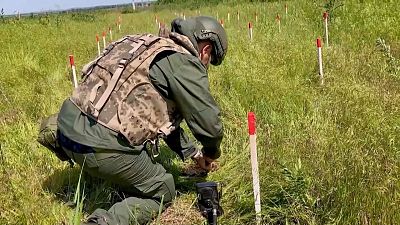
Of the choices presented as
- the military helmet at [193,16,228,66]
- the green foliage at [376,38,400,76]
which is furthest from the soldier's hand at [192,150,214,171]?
the green foliage at [376,38,400,76]

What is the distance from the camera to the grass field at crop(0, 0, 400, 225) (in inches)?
101

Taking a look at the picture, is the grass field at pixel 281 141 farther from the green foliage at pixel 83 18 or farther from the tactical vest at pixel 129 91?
the green foliage at pixel 83 18

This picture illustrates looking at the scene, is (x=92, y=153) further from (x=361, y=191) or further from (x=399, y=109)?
(x=399, y=109)

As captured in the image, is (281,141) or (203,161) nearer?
(203,161)

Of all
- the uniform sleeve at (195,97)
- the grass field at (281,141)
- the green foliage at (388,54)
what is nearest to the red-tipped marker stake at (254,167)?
the grass field at (281,141)

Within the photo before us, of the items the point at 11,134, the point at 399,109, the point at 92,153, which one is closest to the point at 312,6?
the point at 399,109

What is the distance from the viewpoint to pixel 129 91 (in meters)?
2.59

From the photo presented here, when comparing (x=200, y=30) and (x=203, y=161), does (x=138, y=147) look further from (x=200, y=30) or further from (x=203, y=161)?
(x=200, y=30)

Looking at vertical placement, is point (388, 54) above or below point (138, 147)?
above

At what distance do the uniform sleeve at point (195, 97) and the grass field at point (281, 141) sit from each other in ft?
1.80

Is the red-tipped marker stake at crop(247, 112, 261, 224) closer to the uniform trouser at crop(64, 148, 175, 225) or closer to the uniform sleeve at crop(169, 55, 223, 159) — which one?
the uniform sleeve at crop(169, 55, 223, 159)

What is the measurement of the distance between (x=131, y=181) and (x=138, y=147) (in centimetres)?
22

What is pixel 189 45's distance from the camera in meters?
2.70

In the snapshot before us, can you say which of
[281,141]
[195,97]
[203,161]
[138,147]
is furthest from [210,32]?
[281,141]
